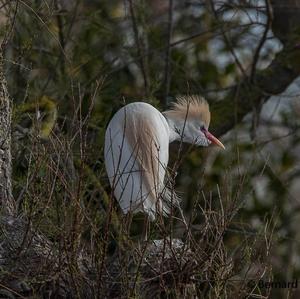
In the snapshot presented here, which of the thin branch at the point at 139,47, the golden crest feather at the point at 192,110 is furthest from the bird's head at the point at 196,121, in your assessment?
the thin branch at the point at 139,47

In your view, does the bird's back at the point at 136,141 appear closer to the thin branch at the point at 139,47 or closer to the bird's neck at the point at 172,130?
the bird's neck at the point at 172,130

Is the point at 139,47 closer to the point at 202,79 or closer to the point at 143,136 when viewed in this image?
the point at 202,79

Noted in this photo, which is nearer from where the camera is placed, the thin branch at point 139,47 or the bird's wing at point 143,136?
the bird's wing at point 143,136

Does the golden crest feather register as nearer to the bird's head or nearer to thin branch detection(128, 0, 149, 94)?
the bird's head

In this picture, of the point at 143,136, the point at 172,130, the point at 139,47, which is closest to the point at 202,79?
the point at 139,47

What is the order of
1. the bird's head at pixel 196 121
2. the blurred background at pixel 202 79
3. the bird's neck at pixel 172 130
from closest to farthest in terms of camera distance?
1. the bird's neck at pixel 172 130
2. the bird's head at pixel 196 121
3. the blurred background at pixel 202 79

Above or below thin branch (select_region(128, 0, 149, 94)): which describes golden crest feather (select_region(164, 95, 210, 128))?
below

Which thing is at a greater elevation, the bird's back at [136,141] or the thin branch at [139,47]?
the thin branch at [139,47]

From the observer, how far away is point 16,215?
130 inches

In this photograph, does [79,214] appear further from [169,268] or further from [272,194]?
[272,194]

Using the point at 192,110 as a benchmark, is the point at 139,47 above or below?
above

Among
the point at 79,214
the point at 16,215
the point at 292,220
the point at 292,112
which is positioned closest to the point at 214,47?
the point at 292,112

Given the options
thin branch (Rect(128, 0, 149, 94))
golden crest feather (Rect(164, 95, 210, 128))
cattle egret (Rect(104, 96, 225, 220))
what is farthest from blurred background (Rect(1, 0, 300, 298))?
cattle egret (Rect(104, 96, 225, 220))

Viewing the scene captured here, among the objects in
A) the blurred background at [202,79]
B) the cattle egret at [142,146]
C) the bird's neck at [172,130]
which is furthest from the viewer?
the blurred background at [202,79]
